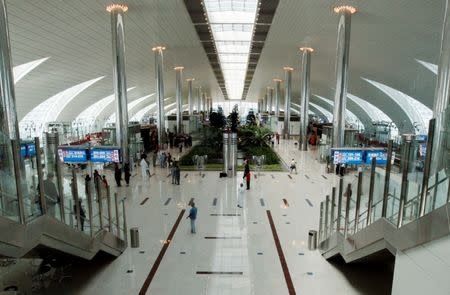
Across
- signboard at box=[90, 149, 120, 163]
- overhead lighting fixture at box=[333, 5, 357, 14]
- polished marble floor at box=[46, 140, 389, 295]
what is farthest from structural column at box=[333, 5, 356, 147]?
signboard at box=[90, 149, 120, 163]

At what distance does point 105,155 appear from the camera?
47.9ft

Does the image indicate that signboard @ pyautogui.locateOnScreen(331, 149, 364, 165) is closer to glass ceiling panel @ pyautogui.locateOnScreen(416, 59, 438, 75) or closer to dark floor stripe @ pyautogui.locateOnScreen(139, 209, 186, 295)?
dark floor stripe @ pyautogui.locateOnScreen(139, 209, 186, 295)

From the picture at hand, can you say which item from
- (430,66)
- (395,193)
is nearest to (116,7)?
(395,193)

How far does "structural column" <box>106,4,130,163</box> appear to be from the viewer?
57.5ft

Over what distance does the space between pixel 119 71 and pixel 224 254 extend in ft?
42.8

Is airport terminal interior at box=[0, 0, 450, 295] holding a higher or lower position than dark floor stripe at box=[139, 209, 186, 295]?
higher

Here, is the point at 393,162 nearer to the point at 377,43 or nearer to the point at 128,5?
the point at 128,5

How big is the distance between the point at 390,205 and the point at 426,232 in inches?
54.5

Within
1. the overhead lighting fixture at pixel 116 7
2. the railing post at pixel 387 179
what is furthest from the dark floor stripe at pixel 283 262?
the overhead lighting fixture at pixel 116 7

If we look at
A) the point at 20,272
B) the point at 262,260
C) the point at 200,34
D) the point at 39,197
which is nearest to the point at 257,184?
the point at 262,260

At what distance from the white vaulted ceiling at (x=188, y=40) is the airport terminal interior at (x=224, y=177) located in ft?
0.50

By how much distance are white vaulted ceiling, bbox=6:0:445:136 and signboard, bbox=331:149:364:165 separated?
21.9ft

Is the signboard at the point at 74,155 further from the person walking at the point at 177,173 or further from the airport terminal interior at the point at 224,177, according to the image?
the person walking at the point at 177,173

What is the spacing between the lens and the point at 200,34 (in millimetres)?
25547
